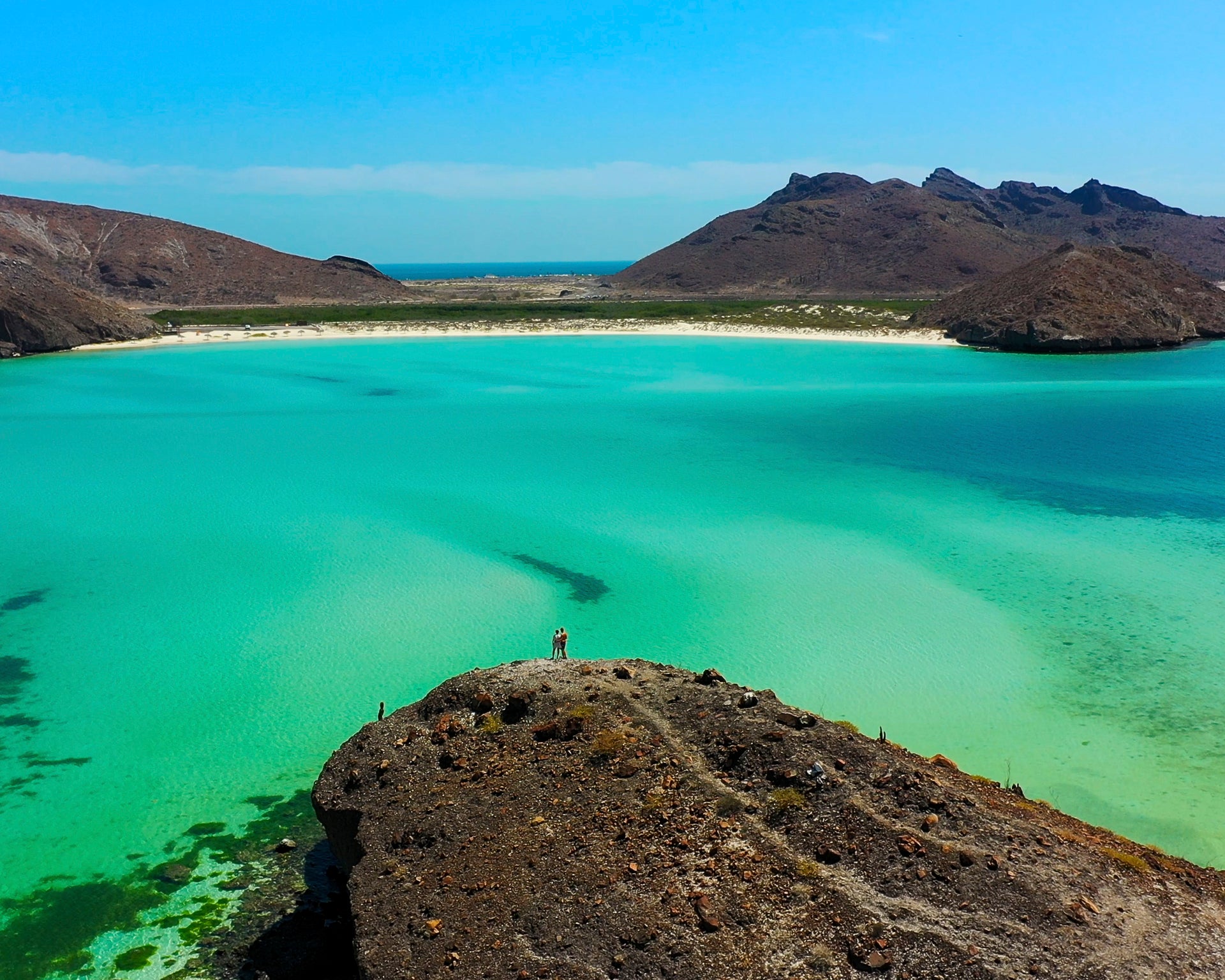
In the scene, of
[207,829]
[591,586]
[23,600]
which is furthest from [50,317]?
[207,829]

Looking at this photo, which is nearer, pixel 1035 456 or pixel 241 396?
pixel 1035 456

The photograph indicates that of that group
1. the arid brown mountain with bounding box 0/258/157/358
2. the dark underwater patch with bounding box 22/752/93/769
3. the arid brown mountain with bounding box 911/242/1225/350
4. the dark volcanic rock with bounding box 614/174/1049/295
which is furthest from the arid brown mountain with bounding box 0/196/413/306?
the dark underwater patch with bounding box 22/752/93/769

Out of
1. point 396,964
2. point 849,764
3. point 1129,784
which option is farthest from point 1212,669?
point 396,964

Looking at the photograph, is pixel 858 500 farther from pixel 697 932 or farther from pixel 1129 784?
pixel 697 932

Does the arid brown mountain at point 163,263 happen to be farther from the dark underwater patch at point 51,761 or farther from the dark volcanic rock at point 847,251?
the dark underwater patch at point 51,761

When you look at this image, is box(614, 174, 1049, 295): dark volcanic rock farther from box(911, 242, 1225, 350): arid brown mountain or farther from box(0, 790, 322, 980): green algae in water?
box(0, 790, 322, 980): green algae in water
